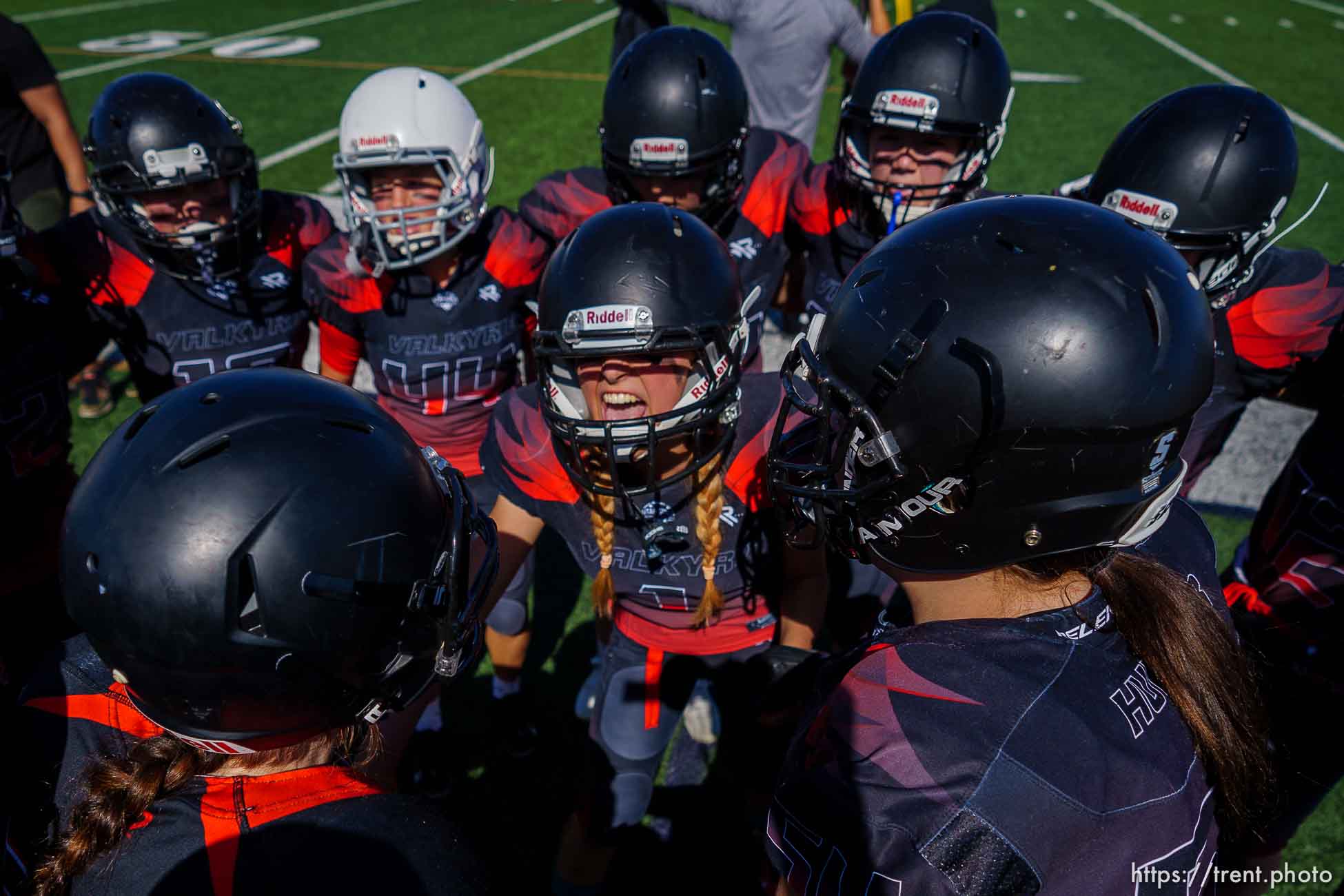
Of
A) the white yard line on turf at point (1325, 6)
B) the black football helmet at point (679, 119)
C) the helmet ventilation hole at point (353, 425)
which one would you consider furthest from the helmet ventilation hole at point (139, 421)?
the white yard line on turf at point (1325, 6)

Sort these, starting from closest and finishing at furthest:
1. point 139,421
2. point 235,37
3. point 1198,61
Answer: point 139,421 → point 1198,61 → point 235,37

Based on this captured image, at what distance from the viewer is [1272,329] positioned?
2.77 metres

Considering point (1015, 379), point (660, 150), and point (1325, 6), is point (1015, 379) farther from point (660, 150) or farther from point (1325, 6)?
point (1325, 6)

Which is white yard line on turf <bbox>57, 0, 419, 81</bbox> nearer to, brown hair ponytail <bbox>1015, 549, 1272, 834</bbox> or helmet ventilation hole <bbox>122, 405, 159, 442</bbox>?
helmet ventilation hole <bbox>122, 405, 159, 442</bbox>

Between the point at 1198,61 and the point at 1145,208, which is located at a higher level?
the point at 1145,208

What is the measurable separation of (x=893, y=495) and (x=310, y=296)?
2.76 meters

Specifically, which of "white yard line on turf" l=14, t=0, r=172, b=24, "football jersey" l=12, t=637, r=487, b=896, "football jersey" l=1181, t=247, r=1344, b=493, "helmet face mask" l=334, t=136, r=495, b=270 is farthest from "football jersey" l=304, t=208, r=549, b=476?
"white yard line on turf" l=14, t=0, r=172, b=24

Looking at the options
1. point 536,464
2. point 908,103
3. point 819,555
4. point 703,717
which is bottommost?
point 703,717

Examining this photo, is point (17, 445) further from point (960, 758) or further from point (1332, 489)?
point (1332, 489)

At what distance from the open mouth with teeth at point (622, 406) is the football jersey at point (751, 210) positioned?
1237mm

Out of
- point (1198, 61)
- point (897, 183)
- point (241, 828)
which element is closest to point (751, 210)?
point (897, 183)

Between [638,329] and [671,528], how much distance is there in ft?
2.02

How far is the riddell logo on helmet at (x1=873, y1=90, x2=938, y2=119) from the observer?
3285 mm

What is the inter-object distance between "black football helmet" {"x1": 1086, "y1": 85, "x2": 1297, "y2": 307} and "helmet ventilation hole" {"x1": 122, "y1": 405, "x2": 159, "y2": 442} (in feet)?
9.39
